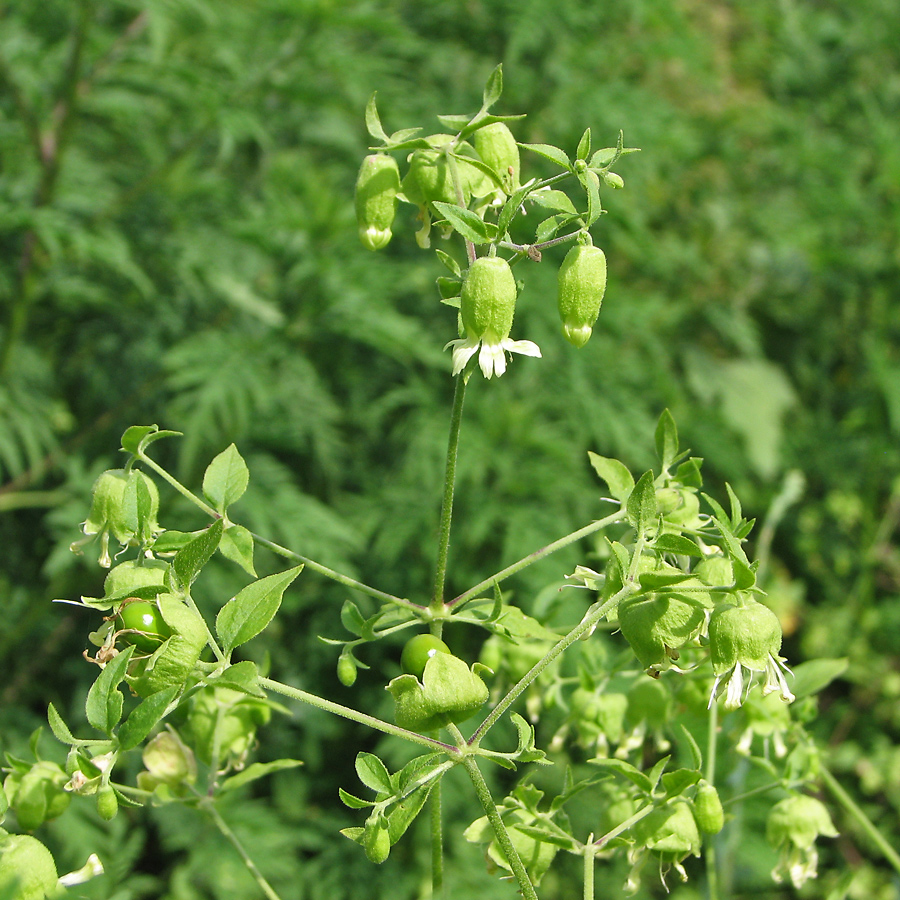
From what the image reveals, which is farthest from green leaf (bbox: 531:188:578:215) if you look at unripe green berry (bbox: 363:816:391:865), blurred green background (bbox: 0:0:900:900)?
blurred green background (bbox: 0:0:900:900)

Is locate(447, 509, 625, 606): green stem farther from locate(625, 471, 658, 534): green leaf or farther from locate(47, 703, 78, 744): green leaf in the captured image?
locate(47, 703, 78, 744): green leaf

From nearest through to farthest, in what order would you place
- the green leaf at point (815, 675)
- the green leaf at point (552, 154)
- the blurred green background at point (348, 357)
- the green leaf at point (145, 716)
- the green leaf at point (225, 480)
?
the green leaf at point (145, 716) → the green leaf at point (552, 154) → the green leaf at point (225, 480) → the green leaf at point (815, 675) → the blurred green background at point (348, 357)

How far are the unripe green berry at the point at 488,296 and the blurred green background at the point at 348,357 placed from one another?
4.36 ft

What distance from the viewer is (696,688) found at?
0.89 meters

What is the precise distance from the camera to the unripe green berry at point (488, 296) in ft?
2.24

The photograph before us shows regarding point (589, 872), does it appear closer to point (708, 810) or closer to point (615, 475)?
point (708, 810)

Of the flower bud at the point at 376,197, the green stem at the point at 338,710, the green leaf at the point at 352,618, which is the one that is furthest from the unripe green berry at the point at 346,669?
the flower bud at the point at 376,197

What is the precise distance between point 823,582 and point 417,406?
53.8 inches

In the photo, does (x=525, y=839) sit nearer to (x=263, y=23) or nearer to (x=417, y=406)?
(x=417, y=406)

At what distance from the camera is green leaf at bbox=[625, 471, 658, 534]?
68 cm

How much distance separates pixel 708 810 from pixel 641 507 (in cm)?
26

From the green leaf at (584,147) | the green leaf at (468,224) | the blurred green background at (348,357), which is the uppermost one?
the green leaf at (584,147)

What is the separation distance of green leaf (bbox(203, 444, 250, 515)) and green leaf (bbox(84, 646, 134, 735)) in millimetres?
188

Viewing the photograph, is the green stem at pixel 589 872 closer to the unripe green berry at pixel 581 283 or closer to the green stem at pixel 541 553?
the green stem at pixel 541 553
